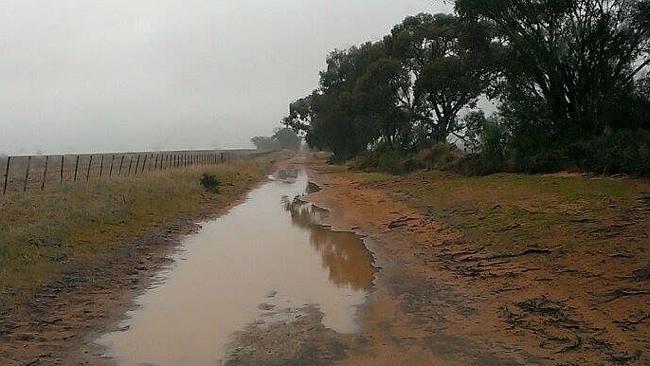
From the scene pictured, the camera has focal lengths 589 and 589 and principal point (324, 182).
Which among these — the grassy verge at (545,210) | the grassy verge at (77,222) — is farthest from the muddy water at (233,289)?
the grassy verge at (545,210)

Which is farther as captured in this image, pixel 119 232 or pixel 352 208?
pixel 352 208

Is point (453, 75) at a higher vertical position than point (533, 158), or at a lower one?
higher

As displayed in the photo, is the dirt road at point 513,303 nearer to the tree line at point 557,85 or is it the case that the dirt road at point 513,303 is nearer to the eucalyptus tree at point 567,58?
the tree line at point 557,85

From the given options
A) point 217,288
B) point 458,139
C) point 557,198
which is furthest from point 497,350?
point 458,139

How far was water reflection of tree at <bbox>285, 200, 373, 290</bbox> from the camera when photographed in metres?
11.3

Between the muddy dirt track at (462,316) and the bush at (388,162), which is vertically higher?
the bush at (388,162)

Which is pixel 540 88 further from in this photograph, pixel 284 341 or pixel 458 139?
pixel 284 341

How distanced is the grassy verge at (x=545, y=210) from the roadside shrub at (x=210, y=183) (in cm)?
1217

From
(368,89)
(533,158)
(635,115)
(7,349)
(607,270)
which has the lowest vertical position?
(7,349)

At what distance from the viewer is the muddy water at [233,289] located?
24.6 feet

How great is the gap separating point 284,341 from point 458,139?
36.3m

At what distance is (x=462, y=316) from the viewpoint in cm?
832

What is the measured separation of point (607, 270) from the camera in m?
9.02

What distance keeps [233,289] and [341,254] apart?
4.00 metres
